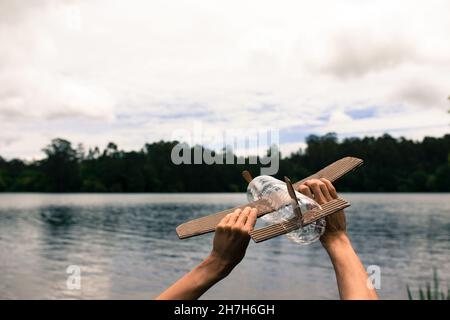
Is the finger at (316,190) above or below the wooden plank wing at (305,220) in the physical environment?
above

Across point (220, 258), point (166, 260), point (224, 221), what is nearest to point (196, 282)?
point (220, 258)

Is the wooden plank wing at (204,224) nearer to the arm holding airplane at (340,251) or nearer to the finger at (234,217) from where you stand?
the finger at (234,217)

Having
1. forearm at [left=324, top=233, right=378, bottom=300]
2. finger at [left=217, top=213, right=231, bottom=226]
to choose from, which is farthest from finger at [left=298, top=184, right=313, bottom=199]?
finger at [left=217, top=213, right=231, bottom=226]

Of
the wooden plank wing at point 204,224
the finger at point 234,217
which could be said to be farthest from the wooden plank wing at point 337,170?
the finger at point 234,217

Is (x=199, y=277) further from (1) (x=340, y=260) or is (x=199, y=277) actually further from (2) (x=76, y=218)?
(2) (x=76, y=218)

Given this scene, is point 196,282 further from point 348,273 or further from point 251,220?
point 348,273

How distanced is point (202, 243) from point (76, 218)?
53929mm

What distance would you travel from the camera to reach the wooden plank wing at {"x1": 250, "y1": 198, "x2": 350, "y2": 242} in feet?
6.98

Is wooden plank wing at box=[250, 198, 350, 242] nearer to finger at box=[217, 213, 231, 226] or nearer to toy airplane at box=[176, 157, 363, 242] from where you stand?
toy airplane at box=[176, 157, 363, 242]

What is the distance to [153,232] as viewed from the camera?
96062 mm

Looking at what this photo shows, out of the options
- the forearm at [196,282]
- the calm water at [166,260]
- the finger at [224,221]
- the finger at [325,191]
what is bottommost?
the calm water at [166,260]

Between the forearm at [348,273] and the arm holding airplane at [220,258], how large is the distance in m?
0.38

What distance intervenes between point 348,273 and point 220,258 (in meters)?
0.50

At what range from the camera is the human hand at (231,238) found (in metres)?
2.02
